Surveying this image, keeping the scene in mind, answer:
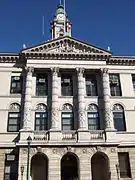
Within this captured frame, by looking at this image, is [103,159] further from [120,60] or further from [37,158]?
[120,60]

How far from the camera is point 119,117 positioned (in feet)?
99.3

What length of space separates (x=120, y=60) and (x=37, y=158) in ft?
51.7

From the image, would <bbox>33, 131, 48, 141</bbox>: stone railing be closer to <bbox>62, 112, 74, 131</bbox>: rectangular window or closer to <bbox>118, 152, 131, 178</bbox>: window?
<bbox>62, 112, 74, 131</bbox>: rectangular window

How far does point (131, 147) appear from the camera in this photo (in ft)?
93.7

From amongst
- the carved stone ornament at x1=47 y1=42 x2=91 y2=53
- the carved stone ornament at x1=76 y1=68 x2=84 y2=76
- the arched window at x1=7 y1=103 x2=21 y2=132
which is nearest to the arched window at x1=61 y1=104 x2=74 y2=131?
the carved stone ornament at x1=76 y1=68 x2=84 y2=76

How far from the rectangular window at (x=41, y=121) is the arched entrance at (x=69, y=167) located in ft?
13.0

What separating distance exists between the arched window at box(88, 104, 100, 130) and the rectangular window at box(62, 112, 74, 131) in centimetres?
205

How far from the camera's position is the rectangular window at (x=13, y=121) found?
28.5m

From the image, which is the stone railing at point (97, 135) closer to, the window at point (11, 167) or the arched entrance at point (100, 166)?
the arched entrance at point (100, 166)

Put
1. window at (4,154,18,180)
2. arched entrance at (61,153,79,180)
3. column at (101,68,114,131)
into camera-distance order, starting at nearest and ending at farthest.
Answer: window at (4,154,18,180)
arched entrance at (61,153,79,180)
column at (101,68,114,131)

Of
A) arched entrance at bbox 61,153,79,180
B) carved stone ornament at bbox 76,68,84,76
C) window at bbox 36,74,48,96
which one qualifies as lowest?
arched entrance at bbox 61,153,79,180

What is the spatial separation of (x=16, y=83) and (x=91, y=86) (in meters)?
9.09

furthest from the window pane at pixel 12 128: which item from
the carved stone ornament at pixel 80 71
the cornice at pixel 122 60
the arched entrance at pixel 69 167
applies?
the cornice at pixel 122 60

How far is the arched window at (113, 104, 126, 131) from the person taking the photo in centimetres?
2966
